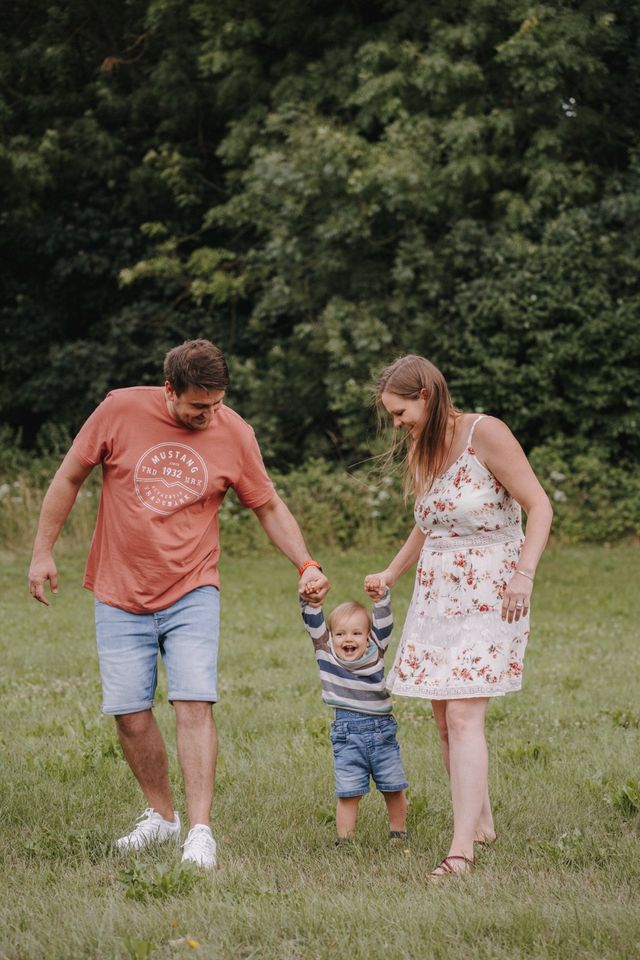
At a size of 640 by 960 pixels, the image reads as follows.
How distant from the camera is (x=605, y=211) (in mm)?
19141

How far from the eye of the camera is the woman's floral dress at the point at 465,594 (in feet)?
15.1

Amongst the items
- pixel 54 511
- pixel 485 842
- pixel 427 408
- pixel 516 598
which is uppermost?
pixel 427 408

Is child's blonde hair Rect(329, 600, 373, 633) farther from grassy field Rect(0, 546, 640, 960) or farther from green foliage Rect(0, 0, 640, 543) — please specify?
green foliage Rect(0, 0, 640, 543)

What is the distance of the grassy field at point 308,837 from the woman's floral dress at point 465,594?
2.29 ft

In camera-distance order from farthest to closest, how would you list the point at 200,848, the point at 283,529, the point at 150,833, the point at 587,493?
the point at 587,493 < the point at 283,529 < the point at 150,833 < the point at 200,848

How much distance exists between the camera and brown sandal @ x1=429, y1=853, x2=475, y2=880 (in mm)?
4305

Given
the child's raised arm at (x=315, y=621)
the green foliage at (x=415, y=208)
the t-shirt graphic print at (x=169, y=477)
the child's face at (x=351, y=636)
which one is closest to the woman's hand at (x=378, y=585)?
the child's face at (x=351, y=636)

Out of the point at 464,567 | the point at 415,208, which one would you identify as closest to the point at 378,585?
the point at 464,567

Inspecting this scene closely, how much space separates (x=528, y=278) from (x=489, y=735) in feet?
43.5

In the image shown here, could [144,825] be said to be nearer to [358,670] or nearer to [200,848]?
[200,848]

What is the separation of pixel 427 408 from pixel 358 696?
1234mm

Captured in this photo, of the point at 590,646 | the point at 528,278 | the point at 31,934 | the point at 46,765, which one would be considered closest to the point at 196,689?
the point at 31,934

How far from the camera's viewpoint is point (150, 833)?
489 centimetres

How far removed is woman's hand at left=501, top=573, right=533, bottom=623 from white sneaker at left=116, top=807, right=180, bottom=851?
5.53 feet
